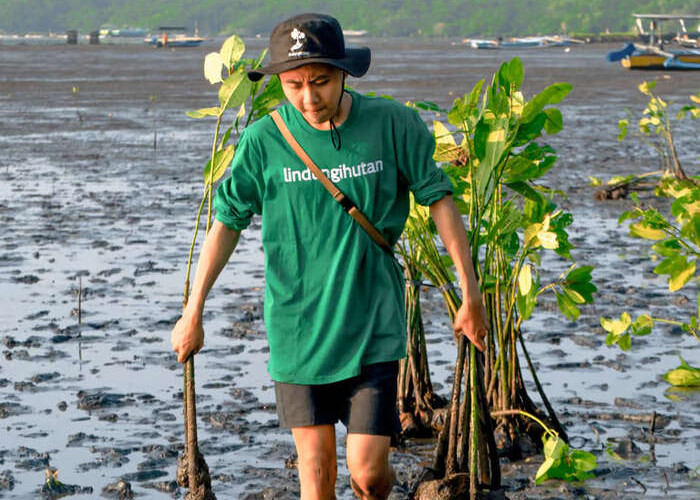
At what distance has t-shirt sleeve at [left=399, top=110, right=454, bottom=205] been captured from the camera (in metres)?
3.57

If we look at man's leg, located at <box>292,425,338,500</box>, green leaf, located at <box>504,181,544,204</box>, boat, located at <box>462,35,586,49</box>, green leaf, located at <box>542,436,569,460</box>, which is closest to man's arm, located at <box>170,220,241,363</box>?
man's leg, located at <box>292,425,338,500</box>

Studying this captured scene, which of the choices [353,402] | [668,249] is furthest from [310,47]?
[668,249]

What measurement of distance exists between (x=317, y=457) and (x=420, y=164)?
887 mm

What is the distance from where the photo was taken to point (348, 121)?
3561 millimetres

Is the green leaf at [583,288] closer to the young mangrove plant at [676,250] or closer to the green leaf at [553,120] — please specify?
the young mangrove plant at [676,250]

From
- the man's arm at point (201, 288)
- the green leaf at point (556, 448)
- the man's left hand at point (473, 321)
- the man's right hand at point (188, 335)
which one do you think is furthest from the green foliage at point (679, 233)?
the man's right hand at point (188, 335)

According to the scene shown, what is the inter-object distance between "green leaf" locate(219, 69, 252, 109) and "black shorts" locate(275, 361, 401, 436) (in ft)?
3.51

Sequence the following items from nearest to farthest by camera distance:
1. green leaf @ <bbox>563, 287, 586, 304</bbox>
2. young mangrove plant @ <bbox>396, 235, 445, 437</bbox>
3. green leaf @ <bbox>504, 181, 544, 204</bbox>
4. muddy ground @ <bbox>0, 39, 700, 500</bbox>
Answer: green leaf @ <bbox>563, 287, 586, 304</bbox> → green leaf @ <bbox>504, 181, 544, 204</bbox> → muddy ground @ <bbox>0, 39, 700, 500</bbox> → young mangrove plant @ <bbox>396, 235, 445, 437</bbox>

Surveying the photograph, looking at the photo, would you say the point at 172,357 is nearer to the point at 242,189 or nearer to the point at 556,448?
the point at 556,448

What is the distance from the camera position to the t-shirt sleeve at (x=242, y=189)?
3604 millimetres

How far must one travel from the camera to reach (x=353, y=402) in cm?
365

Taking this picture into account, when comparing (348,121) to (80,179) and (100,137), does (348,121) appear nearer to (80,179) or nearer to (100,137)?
(80,179)

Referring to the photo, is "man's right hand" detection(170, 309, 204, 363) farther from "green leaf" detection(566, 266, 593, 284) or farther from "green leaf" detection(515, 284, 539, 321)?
"green leaf" detection(566, 266, 593, 284)

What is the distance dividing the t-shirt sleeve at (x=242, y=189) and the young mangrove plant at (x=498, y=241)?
0.87 metres
